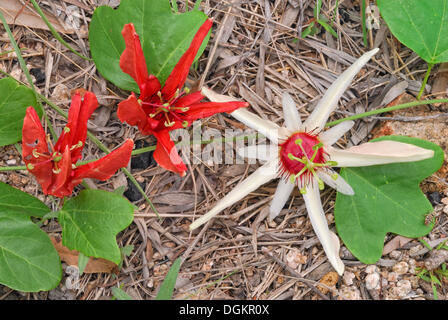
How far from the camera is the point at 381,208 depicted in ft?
6.13

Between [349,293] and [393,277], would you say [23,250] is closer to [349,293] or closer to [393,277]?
[349,293]

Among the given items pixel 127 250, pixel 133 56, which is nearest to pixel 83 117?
pixel 133 56

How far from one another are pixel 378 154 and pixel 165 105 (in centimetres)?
82

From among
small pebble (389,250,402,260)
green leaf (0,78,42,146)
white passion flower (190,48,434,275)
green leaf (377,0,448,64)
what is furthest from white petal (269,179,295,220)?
green leaf (0,78,42,146)

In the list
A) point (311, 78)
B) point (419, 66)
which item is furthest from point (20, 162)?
point (419, 66)

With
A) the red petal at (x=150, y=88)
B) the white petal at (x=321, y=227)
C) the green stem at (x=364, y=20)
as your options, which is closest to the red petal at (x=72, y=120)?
the red petal at (x=150, y=88)

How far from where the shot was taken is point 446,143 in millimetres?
1922

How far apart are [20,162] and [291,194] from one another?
1144mm

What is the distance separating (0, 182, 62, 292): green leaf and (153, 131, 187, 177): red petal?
1.79 ft

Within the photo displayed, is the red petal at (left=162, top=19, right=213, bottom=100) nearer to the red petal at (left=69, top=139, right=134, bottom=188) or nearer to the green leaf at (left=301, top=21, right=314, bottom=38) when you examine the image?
the red petal at (left=69, top=139, right=134, bottom=188)

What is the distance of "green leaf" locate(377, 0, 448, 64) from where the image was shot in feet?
6.05

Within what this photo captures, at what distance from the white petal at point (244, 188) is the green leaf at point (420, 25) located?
74 centimetres

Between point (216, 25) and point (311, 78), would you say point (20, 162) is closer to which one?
point (216, 25)

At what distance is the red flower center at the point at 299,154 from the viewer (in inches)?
71.9
